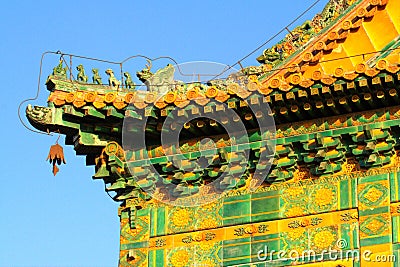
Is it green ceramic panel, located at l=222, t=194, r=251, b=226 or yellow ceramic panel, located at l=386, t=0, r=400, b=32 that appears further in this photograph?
yellow ceramic panel, located at l=386, t=0, r=400, b=32

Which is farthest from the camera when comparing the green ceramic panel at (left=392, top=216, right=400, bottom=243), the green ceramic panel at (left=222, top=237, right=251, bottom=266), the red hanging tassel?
the red hanging tassel

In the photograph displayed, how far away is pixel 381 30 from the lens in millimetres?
23047

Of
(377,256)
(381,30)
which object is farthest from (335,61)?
(377,256)

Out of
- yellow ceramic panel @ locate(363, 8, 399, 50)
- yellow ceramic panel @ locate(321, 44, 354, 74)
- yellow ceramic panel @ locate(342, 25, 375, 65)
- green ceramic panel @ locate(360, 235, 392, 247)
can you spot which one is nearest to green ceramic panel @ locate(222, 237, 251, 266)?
green ceramic panel @ locate(360, 235, 392, 247)

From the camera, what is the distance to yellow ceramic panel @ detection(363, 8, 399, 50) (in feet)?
75.2

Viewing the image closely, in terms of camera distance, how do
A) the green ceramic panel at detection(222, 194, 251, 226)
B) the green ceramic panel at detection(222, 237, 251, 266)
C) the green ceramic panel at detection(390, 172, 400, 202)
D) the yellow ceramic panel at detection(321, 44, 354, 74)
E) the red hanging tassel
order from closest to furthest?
the green ceramic panel at detection(390, 172, 400, 202)
the green ceramic panel at detection(222, 237, 251, 266)
the green ceramic panel at detection(222, 194, 251, 226)
the red hanging tassel
the yellow ceramic panel at detection(321, 44, 354, 74)

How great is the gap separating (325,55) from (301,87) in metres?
1.56

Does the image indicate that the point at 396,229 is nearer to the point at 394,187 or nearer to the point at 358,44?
the point at 394,187

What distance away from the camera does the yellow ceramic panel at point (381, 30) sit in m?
22.9

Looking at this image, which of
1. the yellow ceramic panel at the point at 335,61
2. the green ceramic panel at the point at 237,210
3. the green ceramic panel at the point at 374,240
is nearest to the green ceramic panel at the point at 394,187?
the green ceramic panel at the point at 374,240

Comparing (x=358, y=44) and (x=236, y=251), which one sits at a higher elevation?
(x=358, y=44)

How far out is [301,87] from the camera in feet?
70.8

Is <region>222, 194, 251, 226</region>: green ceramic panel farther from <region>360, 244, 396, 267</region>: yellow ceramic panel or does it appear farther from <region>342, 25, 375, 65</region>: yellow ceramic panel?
<region>342, 25, 375, 65</region>: yellow ceramic panel

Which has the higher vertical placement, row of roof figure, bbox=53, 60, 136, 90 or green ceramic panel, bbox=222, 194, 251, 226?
row of roof figure, bbox=53, 60, 136, 90
